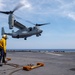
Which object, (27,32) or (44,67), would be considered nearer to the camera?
(44,67)

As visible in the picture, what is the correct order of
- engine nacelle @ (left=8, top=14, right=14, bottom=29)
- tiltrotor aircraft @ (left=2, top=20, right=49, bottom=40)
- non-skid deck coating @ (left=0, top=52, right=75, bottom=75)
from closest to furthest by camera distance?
non-skid deck coating @ (left=0, top=52, right=75, bottom=75)
engine nacelle @ (left=8, top=14, right=14, bottom=29)
tiltrotor aircraft @ (left=2, top=20, right=49, bottom=40)

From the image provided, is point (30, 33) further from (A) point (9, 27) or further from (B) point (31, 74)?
(B) point (31, 74)

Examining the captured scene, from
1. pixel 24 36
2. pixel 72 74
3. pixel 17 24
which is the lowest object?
pixel 72 74

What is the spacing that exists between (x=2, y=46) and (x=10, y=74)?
16.0ft

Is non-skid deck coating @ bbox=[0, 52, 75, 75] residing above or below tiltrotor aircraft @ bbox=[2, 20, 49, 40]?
below

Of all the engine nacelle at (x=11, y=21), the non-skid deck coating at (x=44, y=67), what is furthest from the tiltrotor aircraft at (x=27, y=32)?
the non-skid deck coating at (x=44, y=67)

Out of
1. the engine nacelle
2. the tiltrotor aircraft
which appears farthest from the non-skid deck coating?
the tiltrotor aircraft

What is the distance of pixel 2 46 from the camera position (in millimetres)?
15281

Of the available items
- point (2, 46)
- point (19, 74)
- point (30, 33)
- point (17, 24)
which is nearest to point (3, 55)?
point (2, 46)

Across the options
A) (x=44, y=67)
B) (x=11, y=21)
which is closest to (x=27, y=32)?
(x=11, y=21)

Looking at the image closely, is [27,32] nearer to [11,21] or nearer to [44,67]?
[11,21]

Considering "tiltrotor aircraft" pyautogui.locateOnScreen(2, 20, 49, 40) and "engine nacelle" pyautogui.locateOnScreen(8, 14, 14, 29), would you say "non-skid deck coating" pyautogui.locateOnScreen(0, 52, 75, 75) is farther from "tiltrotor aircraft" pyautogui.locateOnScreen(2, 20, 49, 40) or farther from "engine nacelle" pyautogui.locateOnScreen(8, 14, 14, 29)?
"tiltrotor aircraft" pyautogui.locateOnScreen(2, 20, 49, 40)

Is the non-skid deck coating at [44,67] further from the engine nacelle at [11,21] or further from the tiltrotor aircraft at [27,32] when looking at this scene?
the tiltrotor aircraft at [27,32]

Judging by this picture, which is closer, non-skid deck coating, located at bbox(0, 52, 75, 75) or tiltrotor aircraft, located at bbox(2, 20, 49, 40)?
non-skid deck coating, located at bbox(0, 52, 75, 75)
